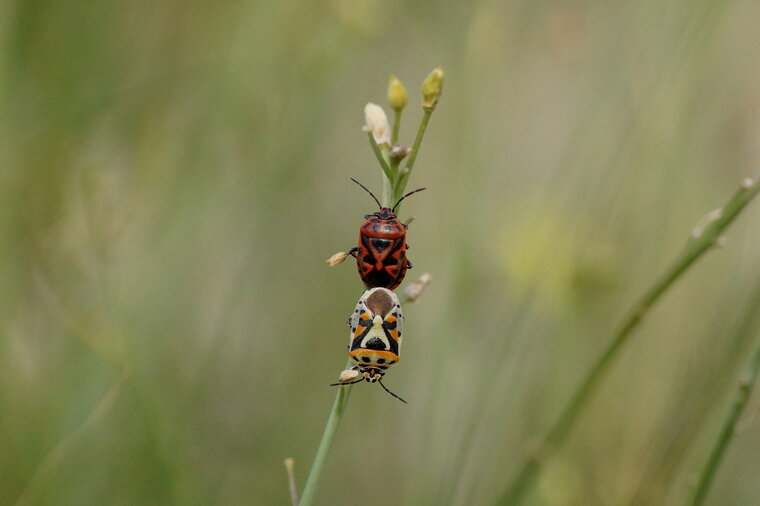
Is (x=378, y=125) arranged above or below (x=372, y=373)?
above

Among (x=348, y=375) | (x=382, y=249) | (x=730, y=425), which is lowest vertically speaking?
(x=348, y=375)

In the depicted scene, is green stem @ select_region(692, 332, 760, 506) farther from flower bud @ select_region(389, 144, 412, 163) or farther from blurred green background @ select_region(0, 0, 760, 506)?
flower bud @ select_region(389, 144, 412, 163)

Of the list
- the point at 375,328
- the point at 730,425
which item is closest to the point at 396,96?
the point at 375,328

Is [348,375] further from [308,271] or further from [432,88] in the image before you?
[308,271]

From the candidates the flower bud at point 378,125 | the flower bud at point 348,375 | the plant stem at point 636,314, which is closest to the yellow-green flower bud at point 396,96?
the flower bud at point 378,125

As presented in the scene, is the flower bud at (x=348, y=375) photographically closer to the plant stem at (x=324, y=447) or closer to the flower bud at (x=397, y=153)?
the plant stem at (x=324, y=447)

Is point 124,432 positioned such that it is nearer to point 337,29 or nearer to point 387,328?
point 387,328

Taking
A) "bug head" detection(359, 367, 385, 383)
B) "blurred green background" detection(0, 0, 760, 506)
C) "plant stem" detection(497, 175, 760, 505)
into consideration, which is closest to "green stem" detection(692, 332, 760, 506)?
"plant stem" detection(497, 175, 760, 505)
